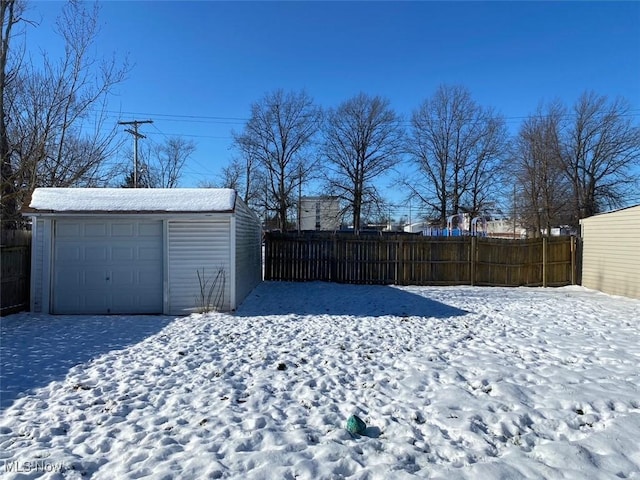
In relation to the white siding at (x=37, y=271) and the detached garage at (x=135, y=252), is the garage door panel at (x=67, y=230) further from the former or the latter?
the white siding at (x=37, y=271)

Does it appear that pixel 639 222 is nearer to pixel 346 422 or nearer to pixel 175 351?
pixel 346 422

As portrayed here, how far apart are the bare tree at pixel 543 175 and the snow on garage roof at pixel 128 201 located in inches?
882

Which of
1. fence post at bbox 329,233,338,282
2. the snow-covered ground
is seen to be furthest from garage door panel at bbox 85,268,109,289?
fence post at bbox 329,233,338,282

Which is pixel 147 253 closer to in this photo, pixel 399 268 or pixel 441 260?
pixel 399 268

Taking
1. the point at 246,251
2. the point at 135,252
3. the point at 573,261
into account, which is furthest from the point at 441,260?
the point at 135,252

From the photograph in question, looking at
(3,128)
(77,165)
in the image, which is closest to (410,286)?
(77,165)

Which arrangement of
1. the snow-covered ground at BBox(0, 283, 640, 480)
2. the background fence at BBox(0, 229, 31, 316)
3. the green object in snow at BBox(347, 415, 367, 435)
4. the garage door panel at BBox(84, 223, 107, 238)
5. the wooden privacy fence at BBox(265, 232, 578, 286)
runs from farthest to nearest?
the wooden privacy fence at BBox(265, 232, 578, 286) → the garage door panel at BBox(84, 223, 107, 238) → the background fence at BBox(0, 229, 31, 316) → the green object in snow at BBox(347, 415, 367, 435) → the snow-covered ground at BBox(0, 283, 640, 480)

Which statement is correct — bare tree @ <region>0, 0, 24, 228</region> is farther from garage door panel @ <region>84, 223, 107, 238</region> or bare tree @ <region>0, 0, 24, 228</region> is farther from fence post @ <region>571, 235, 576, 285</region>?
fence post @ <region>571, 235, 576, 285</region>

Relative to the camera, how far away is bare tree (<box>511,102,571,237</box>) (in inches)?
926

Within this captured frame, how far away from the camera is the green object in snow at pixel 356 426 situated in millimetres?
3020

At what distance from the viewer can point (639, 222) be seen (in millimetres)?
9688

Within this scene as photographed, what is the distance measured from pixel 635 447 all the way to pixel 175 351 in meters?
4.86

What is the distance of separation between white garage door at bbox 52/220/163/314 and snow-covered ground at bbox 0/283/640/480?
2.84 feet

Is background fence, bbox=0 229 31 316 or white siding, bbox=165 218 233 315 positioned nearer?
background fence, bbox=0 229 31 316
